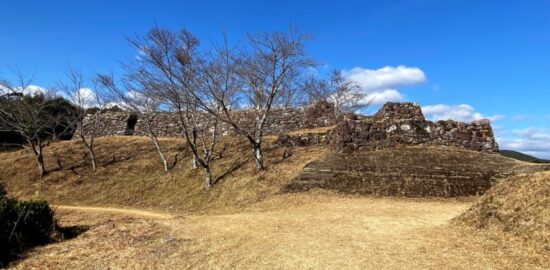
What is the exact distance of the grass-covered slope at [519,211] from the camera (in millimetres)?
6652

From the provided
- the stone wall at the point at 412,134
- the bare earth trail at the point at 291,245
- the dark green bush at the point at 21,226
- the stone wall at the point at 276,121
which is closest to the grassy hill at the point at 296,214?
the bare earth trail at the point at 291,245

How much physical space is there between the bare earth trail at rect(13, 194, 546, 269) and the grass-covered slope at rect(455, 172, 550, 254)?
40 centimetres

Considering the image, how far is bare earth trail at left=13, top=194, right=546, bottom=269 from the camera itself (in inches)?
250

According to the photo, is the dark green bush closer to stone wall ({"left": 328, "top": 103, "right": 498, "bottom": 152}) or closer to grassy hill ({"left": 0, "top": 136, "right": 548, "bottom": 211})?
grassy hill ({"left": 0, "top": 136, "right": 548, "bottom": 211})

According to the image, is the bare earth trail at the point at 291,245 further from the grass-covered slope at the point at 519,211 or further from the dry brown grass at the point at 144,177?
the dry brown grass at the point at 144,177

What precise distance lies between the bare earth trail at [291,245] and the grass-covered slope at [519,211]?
397 millimetres

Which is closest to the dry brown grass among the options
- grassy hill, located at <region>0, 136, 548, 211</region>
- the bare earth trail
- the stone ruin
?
grassy hill, located at <region>0, 136, 548, 211</region>

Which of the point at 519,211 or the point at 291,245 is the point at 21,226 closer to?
the point at 291,245

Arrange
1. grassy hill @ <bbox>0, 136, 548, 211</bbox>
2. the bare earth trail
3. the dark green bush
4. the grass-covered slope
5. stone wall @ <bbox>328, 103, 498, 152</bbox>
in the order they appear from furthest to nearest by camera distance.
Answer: stone wall @ <bbox>328, 103, 498, 152</bbox> < grassy hill @ <bbox>0, 136, 548, 211</bbox> < the dark green bush < the grass-covered slope < the bare earth trail

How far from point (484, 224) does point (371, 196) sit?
18.4ft

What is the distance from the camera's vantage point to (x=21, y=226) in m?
8.80

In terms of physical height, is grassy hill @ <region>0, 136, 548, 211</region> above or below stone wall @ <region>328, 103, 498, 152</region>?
below

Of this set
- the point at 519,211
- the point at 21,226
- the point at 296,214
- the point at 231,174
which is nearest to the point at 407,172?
the point at 296,214

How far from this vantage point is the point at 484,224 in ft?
25.3
